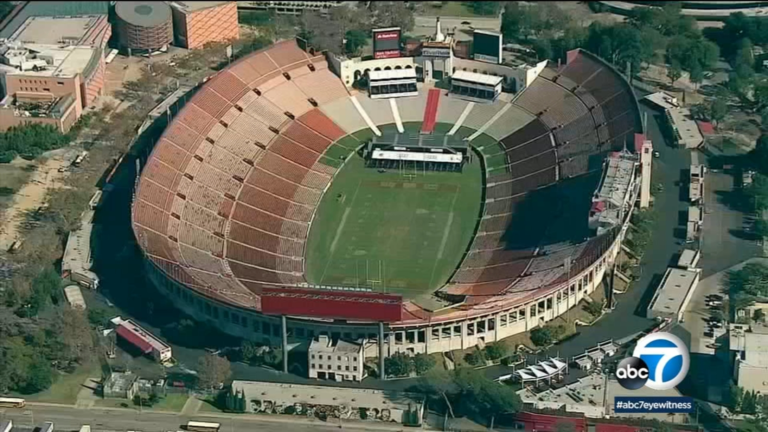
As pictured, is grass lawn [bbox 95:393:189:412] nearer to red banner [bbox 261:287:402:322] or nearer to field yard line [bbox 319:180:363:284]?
red banner [bbox 261:287:402:322]

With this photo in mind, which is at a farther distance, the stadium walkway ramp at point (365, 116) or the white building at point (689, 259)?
the stadium walkway ramp at point (365, 116)

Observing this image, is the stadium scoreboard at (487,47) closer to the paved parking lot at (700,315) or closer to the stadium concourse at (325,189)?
the stadium concourse at (325,189)

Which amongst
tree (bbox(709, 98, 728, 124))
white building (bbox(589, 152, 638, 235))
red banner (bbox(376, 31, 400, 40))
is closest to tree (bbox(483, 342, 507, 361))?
white building (bbox(589, 152, 638, 235))

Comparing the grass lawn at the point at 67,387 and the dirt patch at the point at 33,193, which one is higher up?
the dirt patch at the point at 33,193

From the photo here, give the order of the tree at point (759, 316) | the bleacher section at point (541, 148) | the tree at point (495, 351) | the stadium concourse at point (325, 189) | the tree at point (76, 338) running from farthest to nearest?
the bleacher section at point (541, 148) → the tree at point (759, 316) → the stadium concourse at point (325, 189) → the tree at point (495, 351) → the tree at point (76, 338)

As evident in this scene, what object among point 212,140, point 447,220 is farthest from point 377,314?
point 212,140

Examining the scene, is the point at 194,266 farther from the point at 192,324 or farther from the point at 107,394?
the point at 107,394

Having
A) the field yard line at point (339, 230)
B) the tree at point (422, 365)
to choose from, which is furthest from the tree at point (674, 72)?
the tree at point (422, 365)
